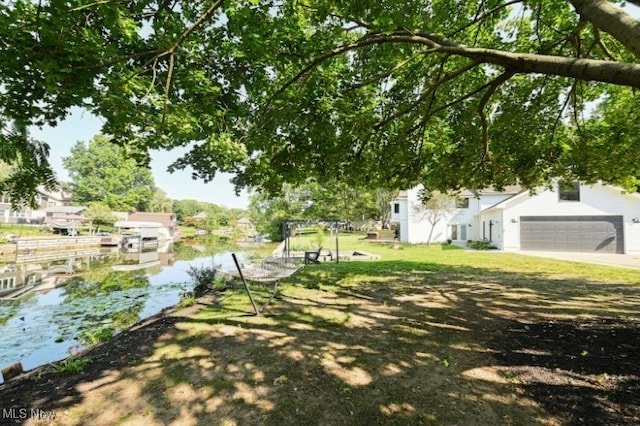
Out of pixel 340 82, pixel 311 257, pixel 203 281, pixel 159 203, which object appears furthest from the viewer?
pixel 159 203

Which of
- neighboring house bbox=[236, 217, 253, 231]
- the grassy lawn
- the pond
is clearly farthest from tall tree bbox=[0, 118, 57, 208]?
neighboring house bbox=[236, 217, 253, 231]

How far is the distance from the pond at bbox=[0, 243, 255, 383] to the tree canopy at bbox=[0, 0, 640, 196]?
14.6ft

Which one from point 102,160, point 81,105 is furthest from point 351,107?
point 102,160

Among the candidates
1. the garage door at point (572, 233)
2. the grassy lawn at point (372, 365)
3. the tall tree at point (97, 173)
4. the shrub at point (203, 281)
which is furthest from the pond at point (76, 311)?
the tall tree at point (97, 173)

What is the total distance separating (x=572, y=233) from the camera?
812 inches

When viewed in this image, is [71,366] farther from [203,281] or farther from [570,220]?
[570,220]

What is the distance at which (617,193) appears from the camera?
64.3ft

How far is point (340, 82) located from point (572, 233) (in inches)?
863

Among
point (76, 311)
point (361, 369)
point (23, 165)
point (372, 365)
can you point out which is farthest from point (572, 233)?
point (76, 311)

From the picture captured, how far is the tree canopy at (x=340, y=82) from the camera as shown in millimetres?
3645

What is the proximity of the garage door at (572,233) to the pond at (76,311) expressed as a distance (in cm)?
2210

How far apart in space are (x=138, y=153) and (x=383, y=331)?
16.4ft

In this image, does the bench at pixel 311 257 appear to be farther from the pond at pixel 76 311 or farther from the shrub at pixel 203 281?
the pond at pixel 76 311

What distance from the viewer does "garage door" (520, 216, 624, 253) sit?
65.0 ft
